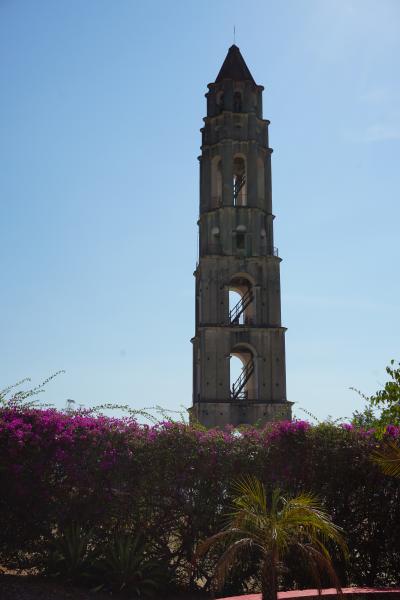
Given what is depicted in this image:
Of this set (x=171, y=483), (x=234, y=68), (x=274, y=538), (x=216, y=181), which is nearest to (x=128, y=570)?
(x=171, y=483)

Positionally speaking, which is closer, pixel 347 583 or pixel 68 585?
pixel 68 585

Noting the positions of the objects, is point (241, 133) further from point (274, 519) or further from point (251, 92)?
point (274, 519)

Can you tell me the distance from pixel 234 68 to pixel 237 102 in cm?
276

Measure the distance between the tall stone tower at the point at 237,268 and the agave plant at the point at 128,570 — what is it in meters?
22.1

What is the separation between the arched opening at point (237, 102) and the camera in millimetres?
42812

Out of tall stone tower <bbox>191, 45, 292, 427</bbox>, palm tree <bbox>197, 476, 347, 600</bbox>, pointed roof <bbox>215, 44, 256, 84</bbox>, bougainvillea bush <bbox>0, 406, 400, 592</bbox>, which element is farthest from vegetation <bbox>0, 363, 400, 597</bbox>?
pointed roof <bbox>215, 44, 256, 84</bbox>

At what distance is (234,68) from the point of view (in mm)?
44344

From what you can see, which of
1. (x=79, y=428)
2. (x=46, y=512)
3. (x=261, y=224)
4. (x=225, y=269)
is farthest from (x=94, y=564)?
(x=261, y=224)

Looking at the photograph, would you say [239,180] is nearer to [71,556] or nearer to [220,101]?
[220,101]

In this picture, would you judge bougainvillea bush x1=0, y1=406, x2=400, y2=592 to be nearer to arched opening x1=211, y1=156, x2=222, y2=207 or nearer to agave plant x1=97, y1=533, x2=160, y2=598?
agave plant x1=97, y1=533, x2=160, y2=598

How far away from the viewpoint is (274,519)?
966 cm

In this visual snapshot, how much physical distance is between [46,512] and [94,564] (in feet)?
4.38

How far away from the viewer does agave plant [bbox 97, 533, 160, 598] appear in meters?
12.2

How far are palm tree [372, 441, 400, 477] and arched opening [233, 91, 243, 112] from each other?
108 ft
